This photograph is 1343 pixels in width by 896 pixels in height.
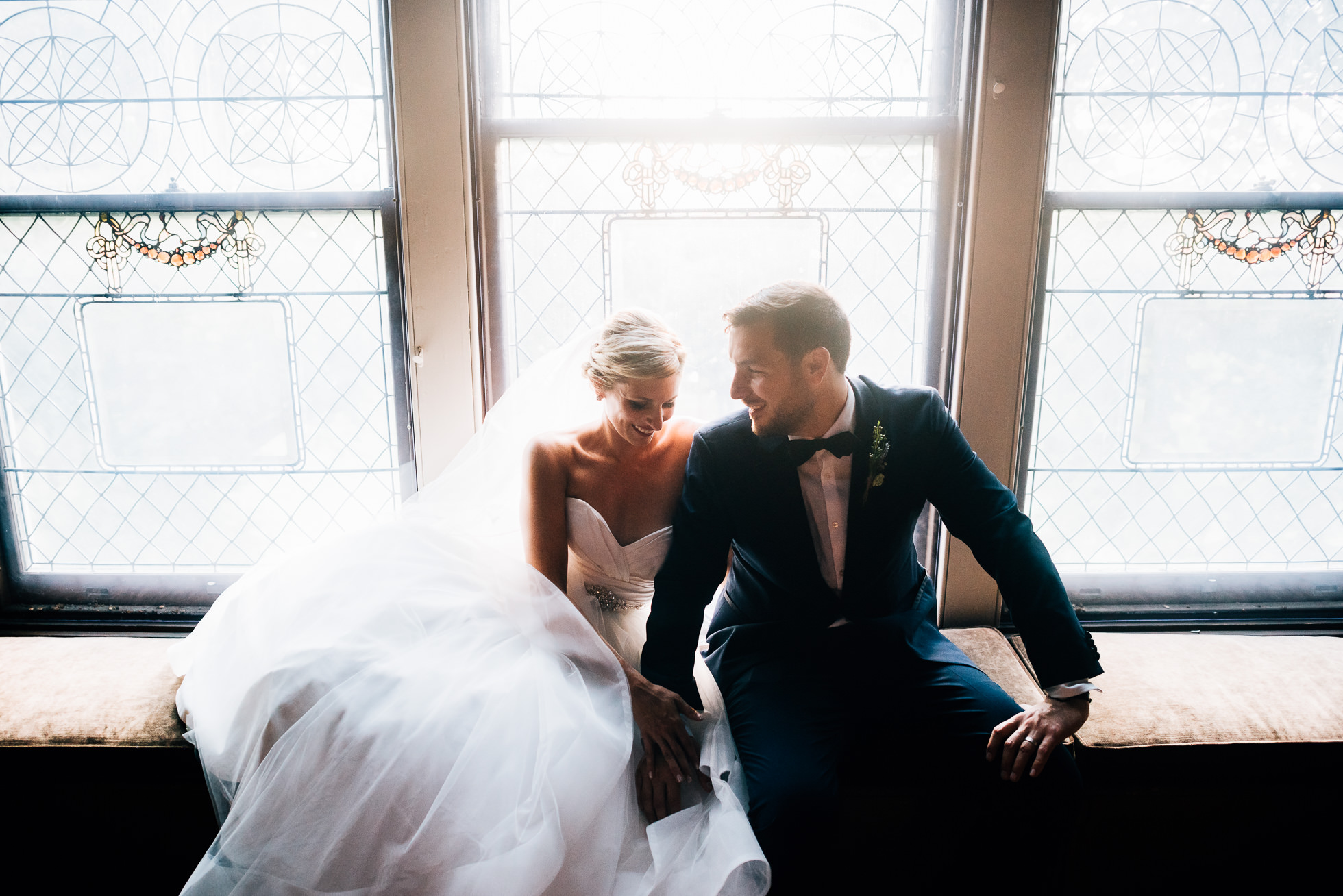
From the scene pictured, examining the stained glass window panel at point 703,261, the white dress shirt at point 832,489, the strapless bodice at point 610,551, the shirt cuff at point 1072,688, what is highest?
the stained glass window panel at point 703,261

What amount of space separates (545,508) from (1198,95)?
94.5 inches

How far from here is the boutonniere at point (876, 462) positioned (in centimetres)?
157

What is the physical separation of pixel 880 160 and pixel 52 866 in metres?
3.12

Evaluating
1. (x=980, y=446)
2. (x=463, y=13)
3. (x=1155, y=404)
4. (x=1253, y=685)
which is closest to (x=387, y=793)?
(x=980, y=446)

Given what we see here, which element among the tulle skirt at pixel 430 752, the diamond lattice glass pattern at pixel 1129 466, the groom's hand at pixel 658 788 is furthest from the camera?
the diamond lattice glass pattern at pixel 1129 466

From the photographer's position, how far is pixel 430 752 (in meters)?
1.33

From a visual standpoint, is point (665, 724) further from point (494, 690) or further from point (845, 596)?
point (845, 596)

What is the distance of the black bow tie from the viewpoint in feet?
5.13

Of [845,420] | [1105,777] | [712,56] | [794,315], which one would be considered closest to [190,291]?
[712,56]

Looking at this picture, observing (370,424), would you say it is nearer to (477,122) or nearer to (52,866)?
(477,122)

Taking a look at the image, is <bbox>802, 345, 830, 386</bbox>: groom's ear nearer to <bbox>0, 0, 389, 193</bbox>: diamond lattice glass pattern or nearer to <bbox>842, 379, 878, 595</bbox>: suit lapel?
<bbox>842, 379, 878, 595</bbox>: suit lapel

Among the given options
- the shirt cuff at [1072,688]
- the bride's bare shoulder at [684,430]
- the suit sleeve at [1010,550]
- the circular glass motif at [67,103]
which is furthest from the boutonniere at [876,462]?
the circular glass motif at [67,103]

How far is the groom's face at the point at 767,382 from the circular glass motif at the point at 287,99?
1451mm

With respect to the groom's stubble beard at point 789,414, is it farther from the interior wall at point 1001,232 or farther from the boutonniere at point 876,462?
the interior wall at point 1001,232
